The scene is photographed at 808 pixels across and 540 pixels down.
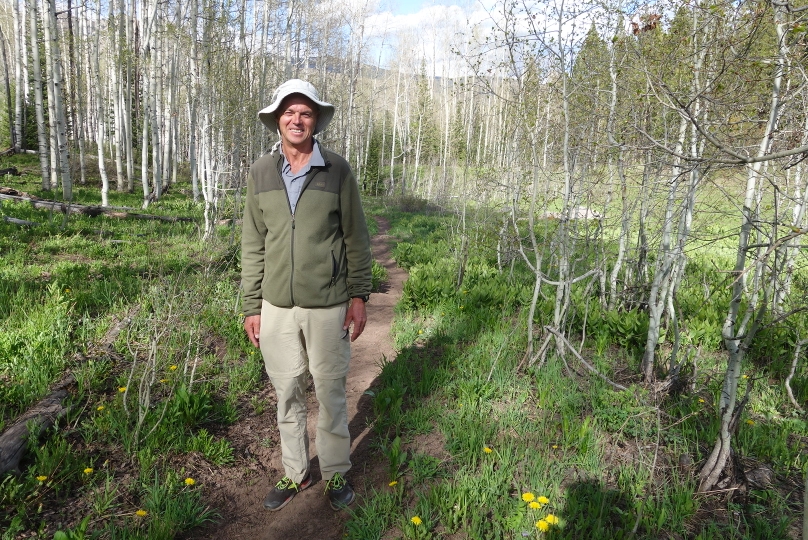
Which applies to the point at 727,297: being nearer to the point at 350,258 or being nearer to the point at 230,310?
the point at 350,258

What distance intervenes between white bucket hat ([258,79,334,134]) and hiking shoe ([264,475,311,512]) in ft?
6.66

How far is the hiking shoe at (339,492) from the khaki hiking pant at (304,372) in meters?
0.04

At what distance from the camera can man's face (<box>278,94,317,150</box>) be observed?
2.38 metres

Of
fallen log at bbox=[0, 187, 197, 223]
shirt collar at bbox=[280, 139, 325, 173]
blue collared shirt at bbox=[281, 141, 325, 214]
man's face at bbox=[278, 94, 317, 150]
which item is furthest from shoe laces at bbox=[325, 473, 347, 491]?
fallen log at bbox=[0, 187, 197, 223]

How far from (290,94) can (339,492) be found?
85.7 inches

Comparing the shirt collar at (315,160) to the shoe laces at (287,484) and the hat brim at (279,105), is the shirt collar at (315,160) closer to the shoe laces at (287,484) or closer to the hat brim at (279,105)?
the hat brim at (279,105)

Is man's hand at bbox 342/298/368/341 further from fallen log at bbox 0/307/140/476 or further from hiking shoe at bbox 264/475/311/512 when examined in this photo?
fallen log at bbox 0/307/140/476

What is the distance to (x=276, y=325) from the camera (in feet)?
8.36

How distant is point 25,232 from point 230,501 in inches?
267

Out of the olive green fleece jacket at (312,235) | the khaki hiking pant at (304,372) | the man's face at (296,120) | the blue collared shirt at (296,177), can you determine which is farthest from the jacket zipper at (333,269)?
the man's face at (296,120)

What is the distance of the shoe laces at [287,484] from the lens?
106 inches

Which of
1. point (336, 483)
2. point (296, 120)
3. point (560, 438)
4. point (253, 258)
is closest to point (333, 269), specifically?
point (253, 258)

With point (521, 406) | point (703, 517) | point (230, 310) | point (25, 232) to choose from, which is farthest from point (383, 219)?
point (703, 517)

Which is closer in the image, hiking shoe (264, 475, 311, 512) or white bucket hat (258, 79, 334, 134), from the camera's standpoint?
white bucket hat (258, 79, 334, 134)
